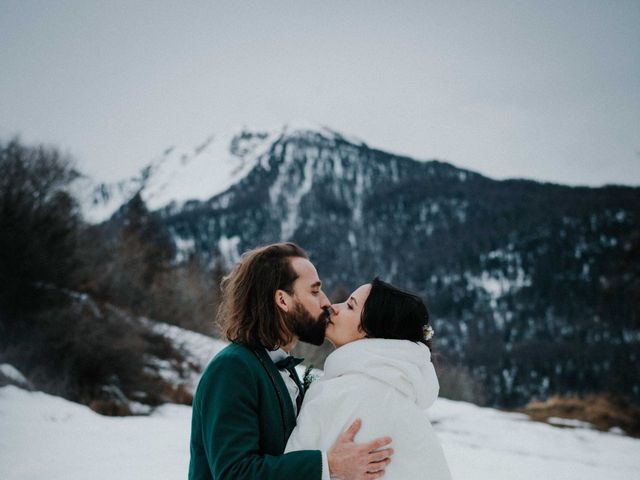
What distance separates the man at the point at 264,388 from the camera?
6.47 feet

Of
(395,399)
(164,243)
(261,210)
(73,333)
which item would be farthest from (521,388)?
(261,210)

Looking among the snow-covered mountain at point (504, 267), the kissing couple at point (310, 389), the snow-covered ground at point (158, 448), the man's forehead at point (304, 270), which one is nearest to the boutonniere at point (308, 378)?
the kissing couple at point (310, 389)

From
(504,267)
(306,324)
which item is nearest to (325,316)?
(306,324)

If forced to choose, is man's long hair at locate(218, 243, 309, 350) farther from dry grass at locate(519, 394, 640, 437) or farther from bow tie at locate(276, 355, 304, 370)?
dry grass at locate(519, 394, 640, 437)

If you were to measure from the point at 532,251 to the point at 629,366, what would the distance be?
109m

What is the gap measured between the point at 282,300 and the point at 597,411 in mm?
14815

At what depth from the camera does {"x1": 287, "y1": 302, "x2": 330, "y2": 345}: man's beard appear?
2545 millimetres

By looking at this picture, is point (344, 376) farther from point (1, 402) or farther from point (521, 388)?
point (521, 388)

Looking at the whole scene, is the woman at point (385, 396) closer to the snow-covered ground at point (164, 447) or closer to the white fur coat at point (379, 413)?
the white fur coat at point (379, 413)

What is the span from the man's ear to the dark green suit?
0.26 meters

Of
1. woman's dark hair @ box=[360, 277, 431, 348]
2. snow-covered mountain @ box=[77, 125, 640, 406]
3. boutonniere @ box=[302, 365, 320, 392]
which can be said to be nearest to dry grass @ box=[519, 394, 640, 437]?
boutonniere @ box=[302, 365, 320, 392]

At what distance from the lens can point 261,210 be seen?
19562cm

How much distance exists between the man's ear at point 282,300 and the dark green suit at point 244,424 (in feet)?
0.85

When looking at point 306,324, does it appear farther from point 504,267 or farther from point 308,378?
Result: point 504,267
